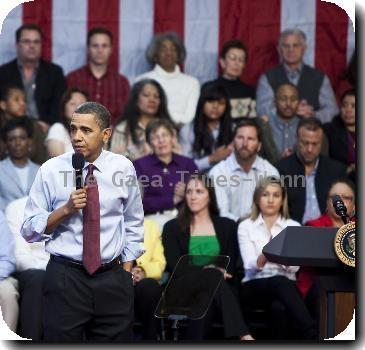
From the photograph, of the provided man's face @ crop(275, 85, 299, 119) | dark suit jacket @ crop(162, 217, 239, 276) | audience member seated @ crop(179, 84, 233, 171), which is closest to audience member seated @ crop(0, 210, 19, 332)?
dark suit jacket @ crop(162, 217, 239, 276)

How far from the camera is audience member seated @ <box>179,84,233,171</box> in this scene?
748cm

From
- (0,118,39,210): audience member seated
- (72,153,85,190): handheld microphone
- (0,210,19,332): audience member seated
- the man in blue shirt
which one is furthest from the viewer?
(0,118,39,210): audience member seated

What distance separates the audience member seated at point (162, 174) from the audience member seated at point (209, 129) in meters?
0.20

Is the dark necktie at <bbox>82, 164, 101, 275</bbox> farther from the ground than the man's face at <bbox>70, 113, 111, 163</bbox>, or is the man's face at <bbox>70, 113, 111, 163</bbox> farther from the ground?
the man's face at <bbox>70, 113, 111, 163</bbox>

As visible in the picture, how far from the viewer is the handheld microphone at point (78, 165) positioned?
4.98 m

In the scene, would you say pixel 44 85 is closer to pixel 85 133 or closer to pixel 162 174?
pixel 162 174

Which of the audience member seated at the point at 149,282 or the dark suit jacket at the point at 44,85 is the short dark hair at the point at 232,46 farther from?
the audience member seated at the point at 149,282

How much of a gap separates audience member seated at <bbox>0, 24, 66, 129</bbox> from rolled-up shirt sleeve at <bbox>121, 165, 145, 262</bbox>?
7.56ft

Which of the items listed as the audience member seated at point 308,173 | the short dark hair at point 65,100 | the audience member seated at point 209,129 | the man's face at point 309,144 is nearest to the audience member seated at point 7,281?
the short dark hair at point 65,100

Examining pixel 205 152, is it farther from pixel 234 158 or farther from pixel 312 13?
pixel 312 13

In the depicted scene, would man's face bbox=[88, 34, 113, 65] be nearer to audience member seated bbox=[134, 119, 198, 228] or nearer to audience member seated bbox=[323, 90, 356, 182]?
→ audience member seated bbox=[134, 119, 198, 228]

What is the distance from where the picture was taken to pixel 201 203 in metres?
6.98

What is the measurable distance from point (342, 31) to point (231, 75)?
0.73 meters

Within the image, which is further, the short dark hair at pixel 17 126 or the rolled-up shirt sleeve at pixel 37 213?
the short dark hair at pixel 17 126
